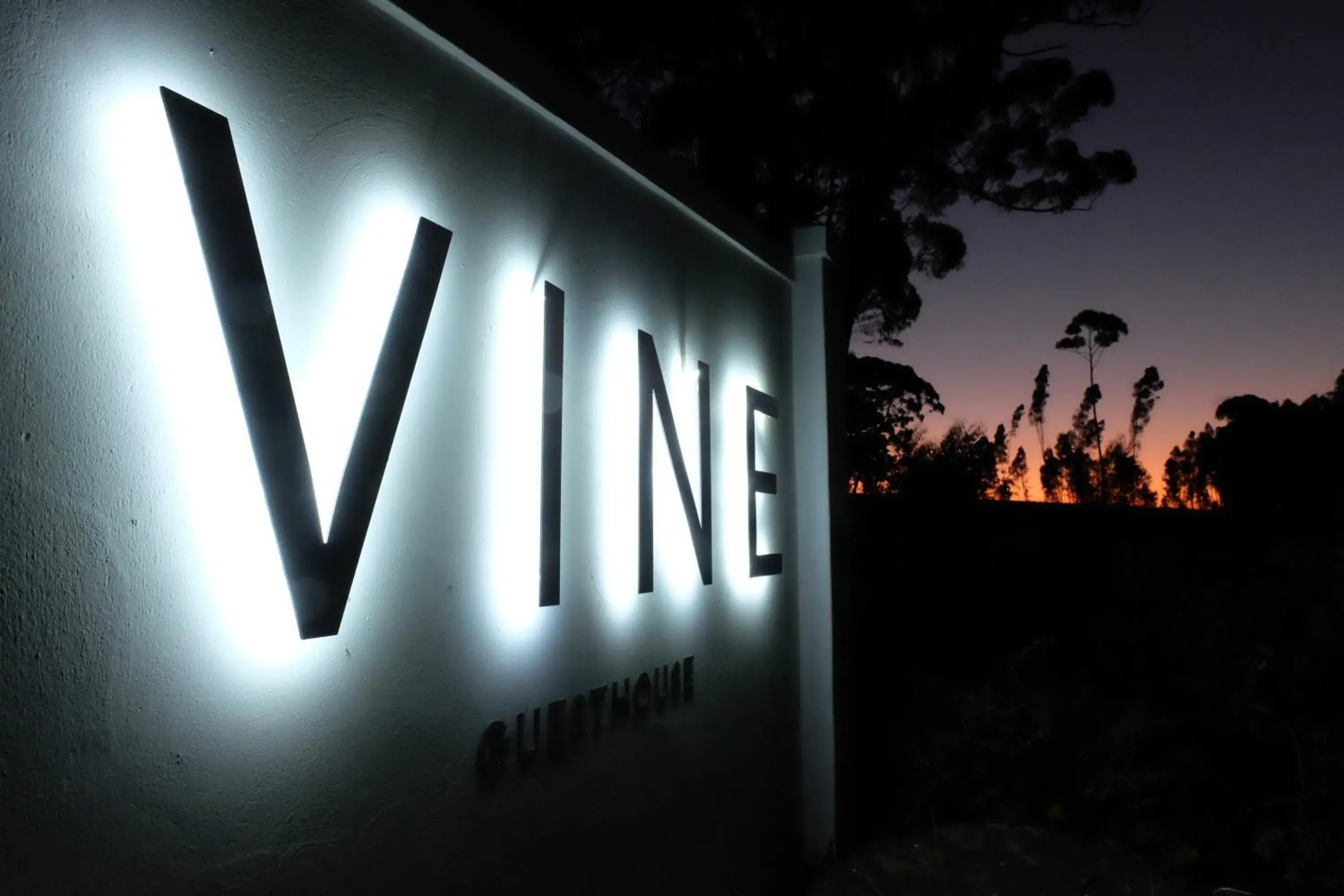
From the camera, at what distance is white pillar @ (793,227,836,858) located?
611 centimetres

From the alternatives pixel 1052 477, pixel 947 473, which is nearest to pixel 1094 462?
pixel 1052 477

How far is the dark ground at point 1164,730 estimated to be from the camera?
20.5 feet

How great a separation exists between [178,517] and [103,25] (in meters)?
1.12

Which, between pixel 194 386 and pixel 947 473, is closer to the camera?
pixel 194 386

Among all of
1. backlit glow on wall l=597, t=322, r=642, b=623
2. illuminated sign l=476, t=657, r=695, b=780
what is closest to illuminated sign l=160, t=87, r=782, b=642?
illuminated sign l=476, t=657, r=695, b=780

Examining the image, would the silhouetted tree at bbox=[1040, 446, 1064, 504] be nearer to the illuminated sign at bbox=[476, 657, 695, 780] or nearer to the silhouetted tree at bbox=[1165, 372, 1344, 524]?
the silhouetted tree at bbox=[1165, 372, 1344, 524]

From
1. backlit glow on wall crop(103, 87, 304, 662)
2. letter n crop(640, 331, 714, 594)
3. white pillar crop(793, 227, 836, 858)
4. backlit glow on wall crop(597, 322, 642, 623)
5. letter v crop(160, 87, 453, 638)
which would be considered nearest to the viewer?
backlit glow on wall crop(103, 87, 304, 662)

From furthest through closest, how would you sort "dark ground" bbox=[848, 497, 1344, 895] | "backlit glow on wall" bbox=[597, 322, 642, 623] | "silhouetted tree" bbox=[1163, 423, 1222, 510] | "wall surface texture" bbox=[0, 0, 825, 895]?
"silhouetted tree" bbox=[1163, 423, 1222, 510], "dark ground" bbox=[848, 497, 1344, 895], "backlit glow on wall" bbox=[597, 322, 642, 623], "wall surface texture" bbox=[0, 0, 825, 895]

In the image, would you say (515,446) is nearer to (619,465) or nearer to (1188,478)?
(619,465)

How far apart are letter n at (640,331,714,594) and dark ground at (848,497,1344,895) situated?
2449 mm

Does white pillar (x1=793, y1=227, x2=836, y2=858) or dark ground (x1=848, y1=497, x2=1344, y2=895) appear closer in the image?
white pillar (x1=793, y1=227, x2=836, y2=858)

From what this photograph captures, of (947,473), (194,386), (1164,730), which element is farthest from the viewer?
(947,473)

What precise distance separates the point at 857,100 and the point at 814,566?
30.2 feet

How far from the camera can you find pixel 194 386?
2.18m
